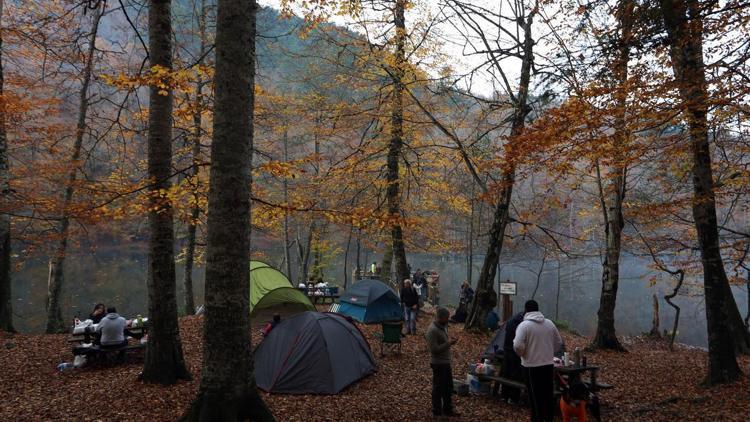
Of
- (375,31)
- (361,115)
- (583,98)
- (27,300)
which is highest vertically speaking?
(375,31)

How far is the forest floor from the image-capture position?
6.08 metres

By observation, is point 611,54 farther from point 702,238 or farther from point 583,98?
point 702,238

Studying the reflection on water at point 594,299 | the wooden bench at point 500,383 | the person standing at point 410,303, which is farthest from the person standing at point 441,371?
the reflection on water at point 594,299

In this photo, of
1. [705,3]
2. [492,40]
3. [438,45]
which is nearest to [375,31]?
[438,45]

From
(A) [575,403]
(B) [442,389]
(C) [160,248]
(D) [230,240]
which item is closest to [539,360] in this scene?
(A) [575,403]

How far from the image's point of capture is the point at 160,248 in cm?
699

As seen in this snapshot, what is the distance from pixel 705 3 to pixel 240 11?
575cm

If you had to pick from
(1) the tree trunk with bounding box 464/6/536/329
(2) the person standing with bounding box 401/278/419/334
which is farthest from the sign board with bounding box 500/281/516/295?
(2) the person standing with bounding box 401/278/419/334

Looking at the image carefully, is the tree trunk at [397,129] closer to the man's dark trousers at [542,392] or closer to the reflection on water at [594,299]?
the man's dark trousers at [542,392]

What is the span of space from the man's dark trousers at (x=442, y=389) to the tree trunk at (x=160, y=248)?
3936mm

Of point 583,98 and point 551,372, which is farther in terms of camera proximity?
point 583,98

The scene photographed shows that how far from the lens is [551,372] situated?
5801 millimetres

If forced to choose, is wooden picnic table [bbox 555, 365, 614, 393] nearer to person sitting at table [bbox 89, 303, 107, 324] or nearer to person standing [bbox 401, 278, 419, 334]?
person standing [bbox 401, 278, 419, 334]

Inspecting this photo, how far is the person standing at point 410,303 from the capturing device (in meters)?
12.3
